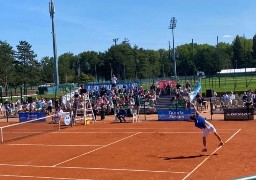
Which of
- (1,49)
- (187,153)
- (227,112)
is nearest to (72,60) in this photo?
(1,49)

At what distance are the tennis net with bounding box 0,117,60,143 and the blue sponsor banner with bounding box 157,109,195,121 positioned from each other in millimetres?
8472

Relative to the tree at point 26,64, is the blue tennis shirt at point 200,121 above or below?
below

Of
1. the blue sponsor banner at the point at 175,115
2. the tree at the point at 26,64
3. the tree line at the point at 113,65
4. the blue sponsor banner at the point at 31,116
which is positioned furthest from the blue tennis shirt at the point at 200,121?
the tree at the point at 26,64

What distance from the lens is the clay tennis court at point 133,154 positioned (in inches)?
582

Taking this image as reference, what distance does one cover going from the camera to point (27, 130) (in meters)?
32.0

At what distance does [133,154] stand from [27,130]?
51.6ft

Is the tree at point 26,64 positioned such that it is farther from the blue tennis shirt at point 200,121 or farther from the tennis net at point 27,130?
the blue tennis shirt at point 200,121

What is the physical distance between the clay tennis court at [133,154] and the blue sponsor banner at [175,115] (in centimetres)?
350

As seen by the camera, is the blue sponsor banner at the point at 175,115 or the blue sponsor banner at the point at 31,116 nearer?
the blue sponsor banner at the point at 175,115

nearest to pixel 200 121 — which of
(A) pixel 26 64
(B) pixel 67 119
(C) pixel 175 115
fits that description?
(C) pixel 175 115

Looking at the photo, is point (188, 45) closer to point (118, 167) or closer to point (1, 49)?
point (1, 49)

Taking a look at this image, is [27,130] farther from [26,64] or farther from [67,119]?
[26,64]

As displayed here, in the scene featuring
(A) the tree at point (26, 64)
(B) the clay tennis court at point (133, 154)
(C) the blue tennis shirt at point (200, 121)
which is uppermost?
(A) the tree at point (26, 64)

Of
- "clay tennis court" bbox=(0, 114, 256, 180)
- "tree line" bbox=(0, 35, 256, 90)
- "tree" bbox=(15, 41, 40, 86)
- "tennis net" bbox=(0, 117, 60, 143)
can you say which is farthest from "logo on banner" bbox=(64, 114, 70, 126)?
"tree" bbox=(15, 41, 40, 86)
